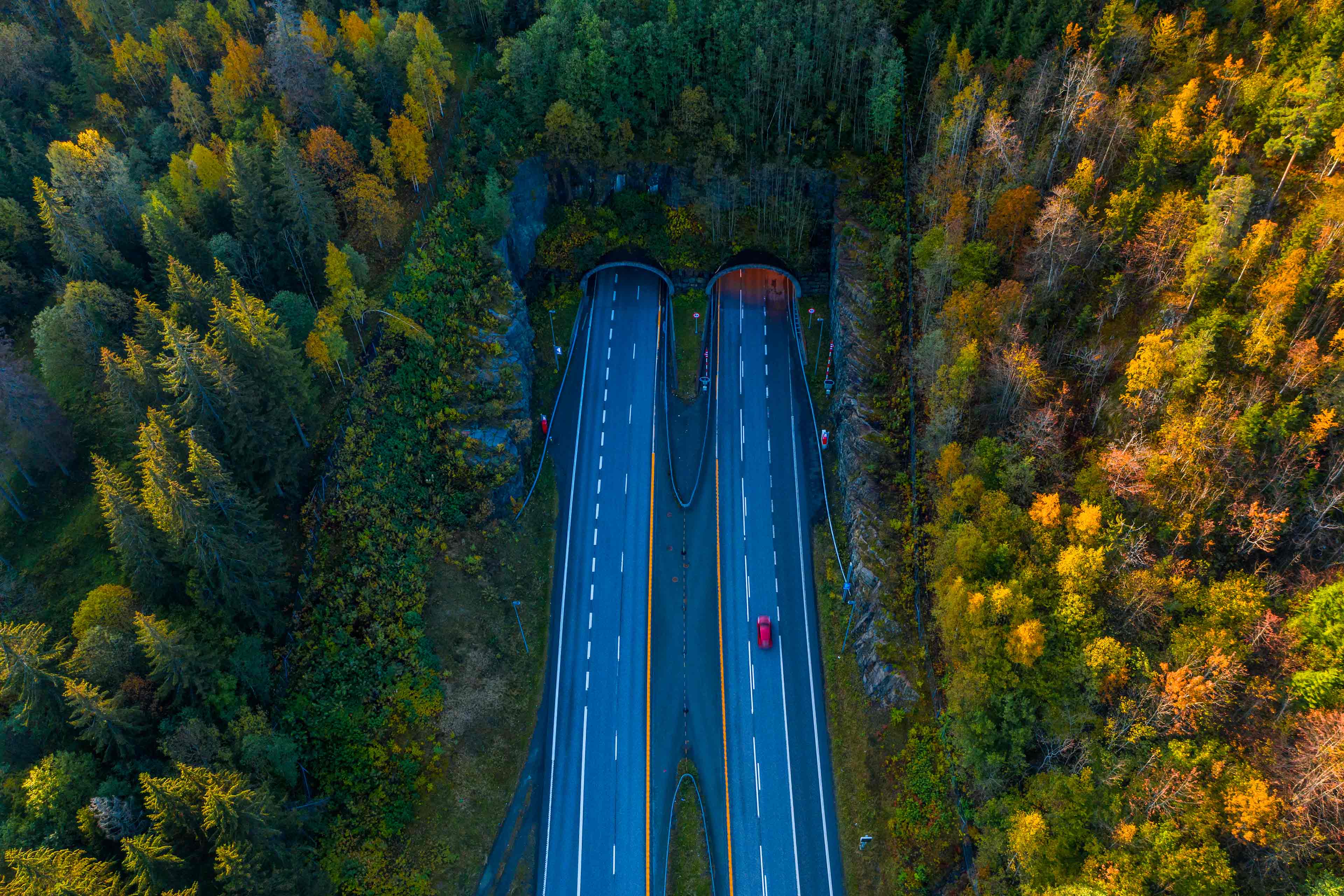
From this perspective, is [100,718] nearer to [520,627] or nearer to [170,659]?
[170,659]

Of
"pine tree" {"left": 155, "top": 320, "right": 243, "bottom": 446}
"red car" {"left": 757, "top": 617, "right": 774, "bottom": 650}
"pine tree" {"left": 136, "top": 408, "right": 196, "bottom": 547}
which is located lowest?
"red car" {"left": 757, "top": 617, "right": 774, "bottom": 650}

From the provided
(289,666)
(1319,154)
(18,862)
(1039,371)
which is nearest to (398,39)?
(289,666)

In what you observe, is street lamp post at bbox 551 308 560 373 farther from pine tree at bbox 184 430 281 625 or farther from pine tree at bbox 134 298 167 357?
pine tree at bbox 134 298 167 357

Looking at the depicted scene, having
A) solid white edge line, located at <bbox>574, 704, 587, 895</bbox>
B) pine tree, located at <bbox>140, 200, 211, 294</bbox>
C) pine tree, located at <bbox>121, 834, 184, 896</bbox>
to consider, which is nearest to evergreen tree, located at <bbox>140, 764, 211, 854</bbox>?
pine tree, located at <bbox>121, 834, 184, 896</bbox>

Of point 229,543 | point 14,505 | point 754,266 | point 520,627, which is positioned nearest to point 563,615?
point 520,627

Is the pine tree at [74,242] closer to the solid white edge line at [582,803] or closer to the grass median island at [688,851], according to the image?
the solid white edge line at [582,803]

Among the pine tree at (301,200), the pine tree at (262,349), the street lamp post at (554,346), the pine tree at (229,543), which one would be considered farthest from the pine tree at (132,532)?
the street lamp post at (554,346)
